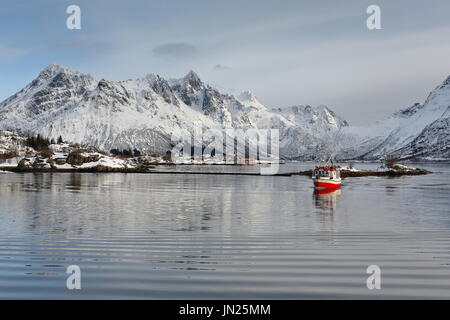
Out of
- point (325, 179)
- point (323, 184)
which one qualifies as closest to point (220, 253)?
point (323, 184)

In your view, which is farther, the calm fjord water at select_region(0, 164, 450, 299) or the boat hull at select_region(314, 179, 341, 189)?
the boat hull at select_region(314, 179, 341, 189)

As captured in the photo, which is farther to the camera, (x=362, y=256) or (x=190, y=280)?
(x=362, y=256)

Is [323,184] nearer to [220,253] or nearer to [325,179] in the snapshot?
[325,179]

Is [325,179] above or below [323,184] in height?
above

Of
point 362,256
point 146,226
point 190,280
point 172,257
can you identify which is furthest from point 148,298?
point 146,226

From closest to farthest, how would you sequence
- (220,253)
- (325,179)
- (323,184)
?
(220,253), (323,184), (325,179)

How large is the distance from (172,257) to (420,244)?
59.9 ft

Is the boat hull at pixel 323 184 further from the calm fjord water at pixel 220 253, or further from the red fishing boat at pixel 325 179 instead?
the calm fjord water at pixel 220 253

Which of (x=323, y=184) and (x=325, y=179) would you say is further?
(x=325, y=179)

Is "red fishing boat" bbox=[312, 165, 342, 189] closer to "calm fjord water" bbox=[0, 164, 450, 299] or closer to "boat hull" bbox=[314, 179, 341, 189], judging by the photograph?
"boat hull" bbox=[314, 179, 341, 189]

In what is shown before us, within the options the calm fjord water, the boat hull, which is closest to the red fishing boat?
the boat hull

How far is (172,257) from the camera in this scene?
28.0 meters
